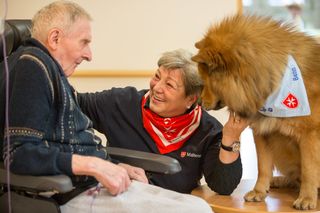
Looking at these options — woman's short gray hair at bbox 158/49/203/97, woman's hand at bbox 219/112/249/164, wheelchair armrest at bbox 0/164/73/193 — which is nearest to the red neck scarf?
woman's short gray hair at bbox 158/49/203/97

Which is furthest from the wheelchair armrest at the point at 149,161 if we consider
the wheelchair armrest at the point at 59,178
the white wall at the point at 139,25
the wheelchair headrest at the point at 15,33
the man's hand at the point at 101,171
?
the white wall at the point at 139,25

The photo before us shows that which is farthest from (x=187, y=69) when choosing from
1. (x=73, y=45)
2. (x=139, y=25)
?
(x=139, y=25)

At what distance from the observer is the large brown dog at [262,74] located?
154 cm

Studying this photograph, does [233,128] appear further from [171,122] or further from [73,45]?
[73,45]

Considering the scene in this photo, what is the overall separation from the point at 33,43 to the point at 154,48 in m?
2.15

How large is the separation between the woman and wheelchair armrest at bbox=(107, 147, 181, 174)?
0.86 feet

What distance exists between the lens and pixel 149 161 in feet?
5.40

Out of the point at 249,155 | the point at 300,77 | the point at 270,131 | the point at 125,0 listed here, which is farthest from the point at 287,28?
the point at 125,0

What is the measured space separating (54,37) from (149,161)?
56 cm

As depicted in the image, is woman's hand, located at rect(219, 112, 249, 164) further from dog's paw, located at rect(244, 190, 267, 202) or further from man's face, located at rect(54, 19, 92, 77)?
man's face, located at rect(54, 19, 92, 77)

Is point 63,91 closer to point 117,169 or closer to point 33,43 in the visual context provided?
point 33,43

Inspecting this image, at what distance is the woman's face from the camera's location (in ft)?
6.33

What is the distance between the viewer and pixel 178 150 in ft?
6.45

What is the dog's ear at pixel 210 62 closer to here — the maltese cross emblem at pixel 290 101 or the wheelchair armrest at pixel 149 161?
the maltese cross emblem at pixel 290 101
